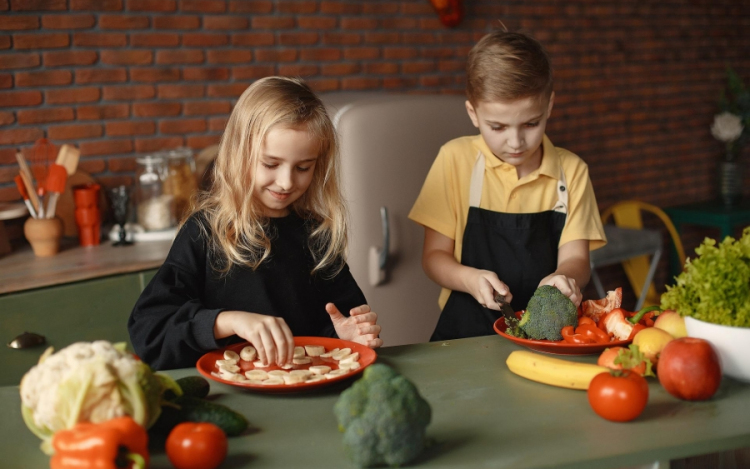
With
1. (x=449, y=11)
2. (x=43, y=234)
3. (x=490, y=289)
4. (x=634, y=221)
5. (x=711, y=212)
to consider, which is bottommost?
(x=634, y=221)

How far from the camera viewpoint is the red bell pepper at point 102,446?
0.99 metres

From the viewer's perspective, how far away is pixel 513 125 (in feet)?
6.50

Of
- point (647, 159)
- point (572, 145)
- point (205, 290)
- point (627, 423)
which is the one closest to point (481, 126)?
point (205, 290)

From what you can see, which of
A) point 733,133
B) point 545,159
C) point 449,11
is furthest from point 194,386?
point 733,133

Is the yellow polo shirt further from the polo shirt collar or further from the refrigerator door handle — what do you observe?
the refrigerator door handle

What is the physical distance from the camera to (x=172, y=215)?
3174 millimetres

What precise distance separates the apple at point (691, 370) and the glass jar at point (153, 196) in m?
2.29

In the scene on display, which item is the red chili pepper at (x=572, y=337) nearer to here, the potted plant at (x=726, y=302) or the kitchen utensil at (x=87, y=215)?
the potted plant at (x=726, y=302)

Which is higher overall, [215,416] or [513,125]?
[513,125]

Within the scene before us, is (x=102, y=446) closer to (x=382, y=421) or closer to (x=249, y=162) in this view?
(x=382, y=421)

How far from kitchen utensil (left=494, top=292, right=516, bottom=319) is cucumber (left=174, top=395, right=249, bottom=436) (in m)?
0.71

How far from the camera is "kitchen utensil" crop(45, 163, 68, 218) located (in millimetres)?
2904

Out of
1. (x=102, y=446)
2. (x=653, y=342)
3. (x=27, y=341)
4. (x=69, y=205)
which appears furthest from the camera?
(x=69, y=205)

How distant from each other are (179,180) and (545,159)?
5.56 ft
